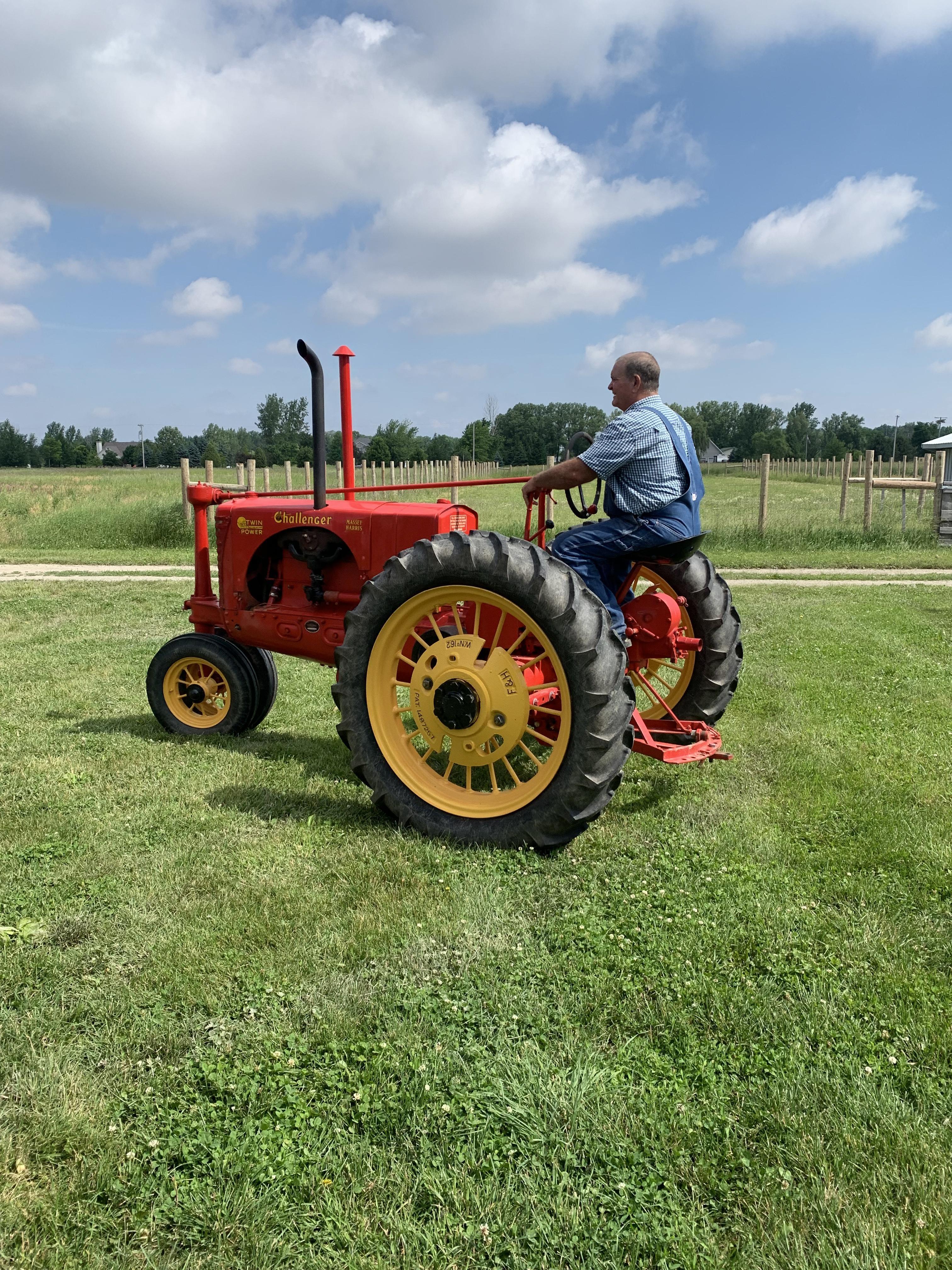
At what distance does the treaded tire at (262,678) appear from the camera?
5.07 metres

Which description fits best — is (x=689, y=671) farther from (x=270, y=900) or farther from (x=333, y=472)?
(x=333, y=472)

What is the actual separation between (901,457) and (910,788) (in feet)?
349

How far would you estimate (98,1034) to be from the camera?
7.81 ft

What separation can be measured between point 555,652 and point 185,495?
14583 mm

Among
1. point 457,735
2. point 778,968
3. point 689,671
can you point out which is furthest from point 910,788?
point 457,735

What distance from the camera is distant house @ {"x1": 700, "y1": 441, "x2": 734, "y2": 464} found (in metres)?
103

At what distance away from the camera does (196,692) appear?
5.04 m

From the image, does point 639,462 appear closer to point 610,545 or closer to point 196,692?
point 610,545

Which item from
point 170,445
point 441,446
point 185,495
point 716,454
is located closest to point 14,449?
point 170,445

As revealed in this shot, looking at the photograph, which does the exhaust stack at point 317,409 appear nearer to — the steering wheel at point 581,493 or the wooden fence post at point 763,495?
the steering wheel at point 581,493

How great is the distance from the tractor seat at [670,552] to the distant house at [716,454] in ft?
325

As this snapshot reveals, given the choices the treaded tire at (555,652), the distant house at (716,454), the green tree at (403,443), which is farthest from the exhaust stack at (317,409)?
the distant house at (716,454)

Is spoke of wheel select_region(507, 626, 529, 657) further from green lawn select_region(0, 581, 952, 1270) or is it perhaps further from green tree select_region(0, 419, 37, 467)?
green tree select_region(0, 419, 37, 467)

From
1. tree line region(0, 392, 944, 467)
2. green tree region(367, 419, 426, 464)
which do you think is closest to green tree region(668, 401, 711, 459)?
tree line region(0, 392, 944, 467)
